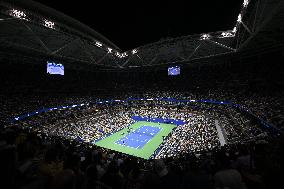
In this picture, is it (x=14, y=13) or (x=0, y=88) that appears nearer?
(x=14, y=13)

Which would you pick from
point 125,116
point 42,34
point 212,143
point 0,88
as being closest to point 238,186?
point 212,143

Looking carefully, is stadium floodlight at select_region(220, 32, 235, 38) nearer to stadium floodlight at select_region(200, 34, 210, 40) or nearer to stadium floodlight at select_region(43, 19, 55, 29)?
stadium floodlight at select_region(200, 34, 210, 40)

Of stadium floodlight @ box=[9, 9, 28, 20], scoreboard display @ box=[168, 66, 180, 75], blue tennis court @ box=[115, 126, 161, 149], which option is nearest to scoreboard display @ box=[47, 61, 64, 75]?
stadium floodlight @ box=[9, 9, 28, 20]

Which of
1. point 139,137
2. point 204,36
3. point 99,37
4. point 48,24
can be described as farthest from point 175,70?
point 48,24

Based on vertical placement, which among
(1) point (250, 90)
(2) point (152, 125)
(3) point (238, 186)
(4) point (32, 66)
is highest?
(4) point (32, 66)

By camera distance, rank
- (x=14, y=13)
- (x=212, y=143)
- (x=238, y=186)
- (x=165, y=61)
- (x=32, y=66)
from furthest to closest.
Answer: (x=165, y=61), (x=32, y=66), (x=14, y=13), (x=212, y=143), (x=238, y=186)

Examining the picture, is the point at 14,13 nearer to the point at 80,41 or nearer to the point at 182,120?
the point at 80,41

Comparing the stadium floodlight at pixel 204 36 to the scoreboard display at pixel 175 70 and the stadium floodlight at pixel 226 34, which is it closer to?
the stadium floodlight at pixel 226 34

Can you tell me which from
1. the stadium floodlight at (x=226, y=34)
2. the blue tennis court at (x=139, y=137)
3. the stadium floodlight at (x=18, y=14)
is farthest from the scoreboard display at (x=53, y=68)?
the stadium floodlight at (x=226, y=34)

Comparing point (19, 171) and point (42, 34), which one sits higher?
point (42, 34)
